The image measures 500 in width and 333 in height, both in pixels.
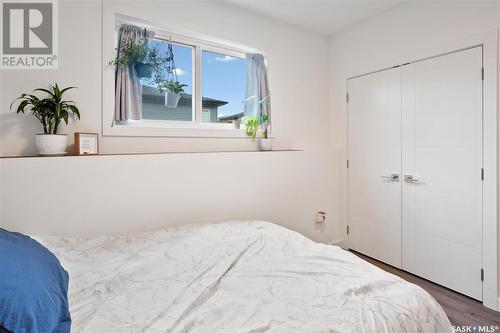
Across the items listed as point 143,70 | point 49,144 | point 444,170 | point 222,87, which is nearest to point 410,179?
point 444,170

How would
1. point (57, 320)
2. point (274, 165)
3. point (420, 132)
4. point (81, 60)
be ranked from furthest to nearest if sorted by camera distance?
point (274, 165) < point (420, 132) < point (81, 60) < point (57, 320)

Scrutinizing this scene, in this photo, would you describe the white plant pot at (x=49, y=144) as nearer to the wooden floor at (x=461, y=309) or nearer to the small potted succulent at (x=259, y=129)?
the small potted succulent at (x=259, y=129)

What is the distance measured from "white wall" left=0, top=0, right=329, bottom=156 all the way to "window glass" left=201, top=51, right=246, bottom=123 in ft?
0.82

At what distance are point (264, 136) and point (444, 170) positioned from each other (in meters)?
1.69

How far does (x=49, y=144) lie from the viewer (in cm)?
174

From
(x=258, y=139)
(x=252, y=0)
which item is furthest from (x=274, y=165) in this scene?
(x=252, y=0)

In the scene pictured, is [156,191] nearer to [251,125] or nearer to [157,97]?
[157,97]

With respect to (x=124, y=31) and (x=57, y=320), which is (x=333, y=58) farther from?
(x=57, y=320)

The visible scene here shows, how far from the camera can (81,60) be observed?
77.3 inches

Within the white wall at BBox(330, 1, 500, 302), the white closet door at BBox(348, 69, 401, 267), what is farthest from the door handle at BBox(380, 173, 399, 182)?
the white wall at BBox(330, 1, 500, 302)

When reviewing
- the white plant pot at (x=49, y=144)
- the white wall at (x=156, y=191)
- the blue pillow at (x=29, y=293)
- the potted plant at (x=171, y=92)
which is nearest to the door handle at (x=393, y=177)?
the white wall at (x=156, y=191)

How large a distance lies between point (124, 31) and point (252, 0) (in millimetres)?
1216

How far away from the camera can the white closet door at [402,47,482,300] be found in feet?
7.13

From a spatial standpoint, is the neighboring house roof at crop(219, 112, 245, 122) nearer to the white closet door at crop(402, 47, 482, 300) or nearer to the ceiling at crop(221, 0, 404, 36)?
the ceiling at crop(221, 0, 404, 36)
